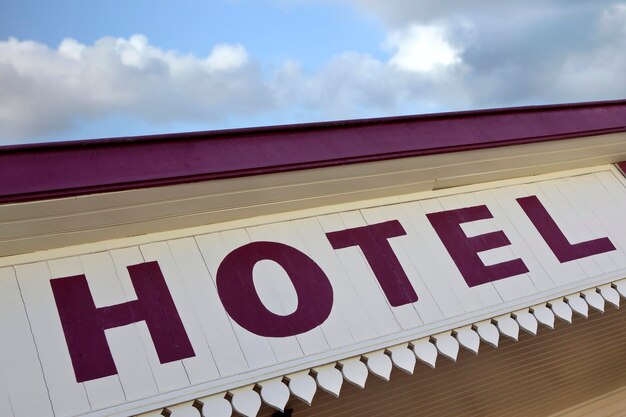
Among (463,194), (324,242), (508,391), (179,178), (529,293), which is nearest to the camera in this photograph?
(179,178)

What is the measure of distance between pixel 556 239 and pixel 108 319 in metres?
3.70

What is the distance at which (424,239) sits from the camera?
17.3 feet

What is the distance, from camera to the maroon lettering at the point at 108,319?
387 centimetres

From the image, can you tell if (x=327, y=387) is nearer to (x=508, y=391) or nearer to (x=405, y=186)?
(x=405, y=186)

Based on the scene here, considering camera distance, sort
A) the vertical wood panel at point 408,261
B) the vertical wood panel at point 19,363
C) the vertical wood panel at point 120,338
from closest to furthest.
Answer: the vertical wood panel at point 19,363 < the vertical wood panel at point 120,338 < the vertical wood panel at point 408,261

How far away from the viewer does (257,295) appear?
14.9 feet

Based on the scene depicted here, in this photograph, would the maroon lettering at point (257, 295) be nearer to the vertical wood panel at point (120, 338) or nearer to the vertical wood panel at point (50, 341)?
the vertical wood panel at point (120, 338)

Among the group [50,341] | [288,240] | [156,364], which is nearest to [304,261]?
[288,240]

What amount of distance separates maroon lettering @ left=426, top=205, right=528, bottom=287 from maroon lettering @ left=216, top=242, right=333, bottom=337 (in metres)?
1.15

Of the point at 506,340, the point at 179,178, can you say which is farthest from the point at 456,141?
the point at 179,178

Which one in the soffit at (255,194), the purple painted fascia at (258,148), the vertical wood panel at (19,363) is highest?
the purple painted fascia at (258,148)

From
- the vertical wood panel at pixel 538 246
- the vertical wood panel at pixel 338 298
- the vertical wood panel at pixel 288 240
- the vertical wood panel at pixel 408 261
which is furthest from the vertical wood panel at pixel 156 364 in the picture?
the vertical wood panel at pixel 538 246

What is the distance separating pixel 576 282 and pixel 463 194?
1.14 metres

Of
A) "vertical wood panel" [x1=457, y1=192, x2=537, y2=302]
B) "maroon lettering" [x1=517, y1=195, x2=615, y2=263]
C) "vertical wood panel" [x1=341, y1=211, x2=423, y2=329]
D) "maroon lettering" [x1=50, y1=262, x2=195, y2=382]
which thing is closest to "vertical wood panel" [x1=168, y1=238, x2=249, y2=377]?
"maroon lettering" [x1=50, y1=262, x2=195, y2=382]
